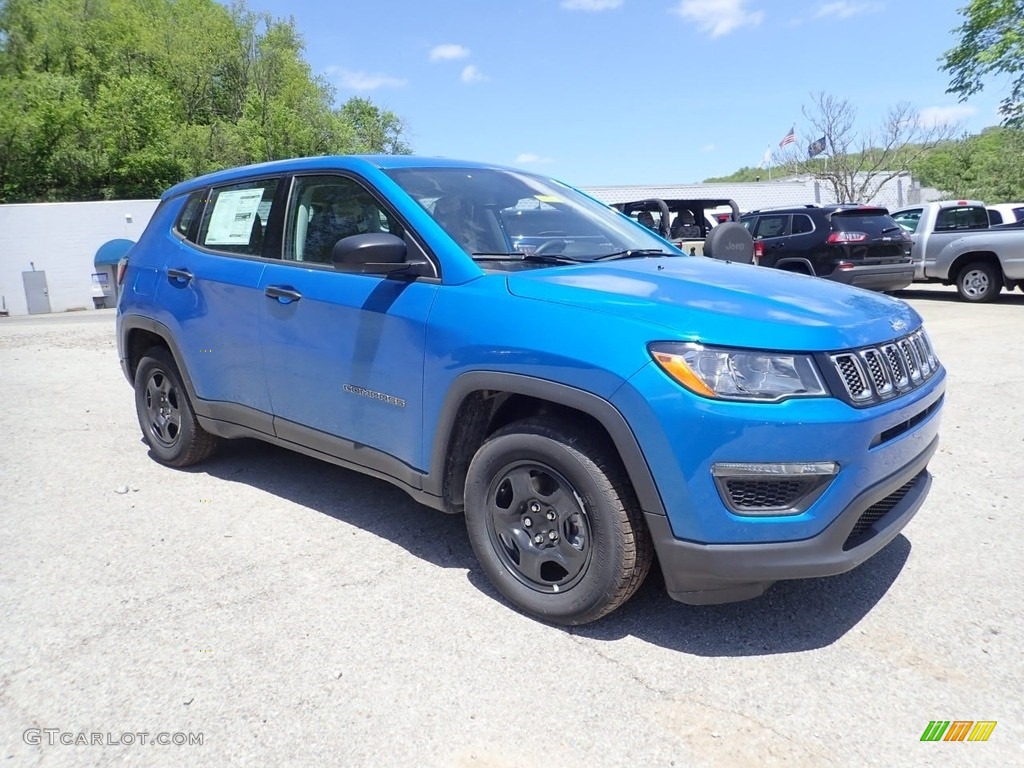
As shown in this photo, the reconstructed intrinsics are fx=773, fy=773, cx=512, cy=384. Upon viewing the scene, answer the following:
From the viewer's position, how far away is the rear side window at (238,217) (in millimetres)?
4148

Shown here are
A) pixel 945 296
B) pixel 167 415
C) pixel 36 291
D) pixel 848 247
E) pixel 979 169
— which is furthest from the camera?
pixel 979 169

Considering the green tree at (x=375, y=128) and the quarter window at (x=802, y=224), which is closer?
the quarter window at (x=802, y=224)

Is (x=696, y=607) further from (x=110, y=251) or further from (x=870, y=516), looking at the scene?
(x=110, y=251)

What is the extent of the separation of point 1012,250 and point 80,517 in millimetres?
14074

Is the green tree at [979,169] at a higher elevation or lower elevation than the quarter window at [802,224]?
higher

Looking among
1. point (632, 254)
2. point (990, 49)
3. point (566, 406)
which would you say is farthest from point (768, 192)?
point (566, 406)

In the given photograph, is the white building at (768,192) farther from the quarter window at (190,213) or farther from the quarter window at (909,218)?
the quarter window at (190,213)

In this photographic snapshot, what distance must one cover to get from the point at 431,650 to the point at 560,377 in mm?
1106

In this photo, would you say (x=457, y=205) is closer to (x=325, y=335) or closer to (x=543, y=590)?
(x=325, y=335)

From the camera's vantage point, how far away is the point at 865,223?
12719 millimetres

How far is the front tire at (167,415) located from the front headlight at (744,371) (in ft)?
11.0

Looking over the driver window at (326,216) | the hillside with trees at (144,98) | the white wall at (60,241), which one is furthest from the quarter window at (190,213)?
the hillside with trees at (144,98)

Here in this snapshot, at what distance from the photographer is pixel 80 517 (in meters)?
4.27

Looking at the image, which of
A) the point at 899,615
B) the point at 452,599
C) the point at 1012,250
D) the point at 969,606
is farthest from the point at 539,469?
the point at 1012,250
